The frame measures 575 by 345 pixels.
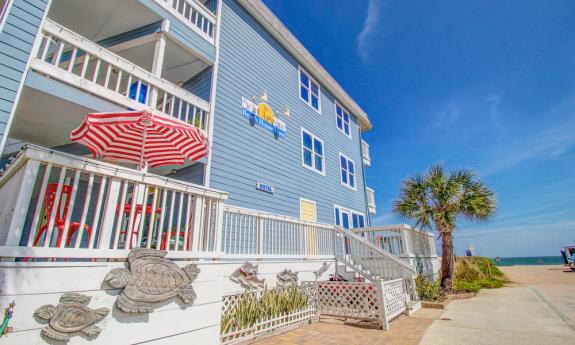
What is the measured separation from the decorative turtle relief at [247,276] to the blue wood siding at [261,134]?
8.85 ft

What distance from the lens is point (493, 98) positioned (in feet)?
62.8

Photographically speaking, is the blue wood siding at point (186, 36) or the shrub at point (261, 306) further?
→ the blue wood siding at point (186, 36)

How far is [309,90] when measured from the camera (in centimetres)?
1348

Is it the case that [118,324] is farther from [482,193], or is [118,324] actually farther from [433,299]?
[482,193]

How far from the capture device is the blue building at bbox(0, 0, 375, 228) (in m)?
5.15

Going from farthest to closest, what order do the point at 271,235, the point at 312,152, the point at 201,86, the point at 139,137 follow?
the point at 312,152, the point at 201,86, the point at 271,235, the point at 139,137

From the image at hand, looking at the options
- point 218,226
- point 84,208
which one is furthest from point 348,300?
point 84,208

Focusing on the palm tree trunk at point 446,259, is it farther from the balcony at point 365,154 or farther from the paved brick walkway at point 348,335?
the balcony at point 365,154

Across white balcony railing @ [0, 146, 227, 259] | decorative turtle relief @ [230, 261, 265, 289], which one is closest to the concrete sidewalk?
decorative turtle relief @ [230, 261, 265, 289]

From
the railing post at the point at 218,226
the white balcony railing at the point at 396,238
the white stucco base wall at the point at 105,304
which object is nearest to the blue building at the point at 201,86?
the white balcony railing at the point at 396,238

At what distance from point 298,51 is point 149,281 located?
40.1 feet

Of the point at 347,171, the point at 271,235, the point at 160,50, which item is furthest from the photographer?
the point at 347,171

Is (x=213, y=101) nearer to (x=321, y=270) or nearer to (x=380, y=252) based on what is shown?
(x=321, y=270)

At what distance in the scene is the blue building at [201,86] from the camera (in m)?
5.15
